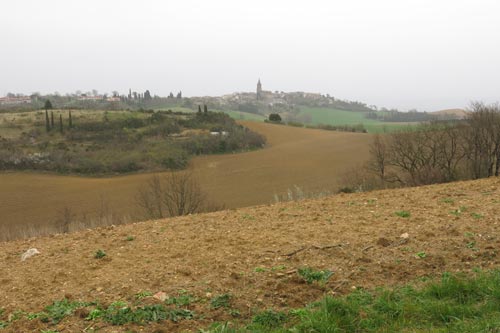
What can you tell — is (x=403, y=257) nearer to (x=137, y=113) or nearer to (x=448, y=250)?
(x=448, y=250)

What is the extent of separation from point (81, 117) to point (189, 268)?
202 ft

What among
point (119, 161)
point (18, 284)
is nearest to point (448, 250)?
point (18, 284)

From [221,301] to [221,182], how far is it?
33014mm

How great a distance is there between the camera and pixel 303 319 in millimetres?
4137

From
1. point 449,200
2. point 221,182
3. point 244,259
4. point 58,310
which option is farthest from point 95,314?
point 221,182

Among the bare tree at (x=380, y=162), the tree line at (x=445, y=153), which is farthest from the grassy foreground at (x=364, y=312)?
the bare tree at (x=380, y=162)

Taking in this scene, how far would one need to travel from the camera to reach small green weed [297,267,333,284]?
524cm

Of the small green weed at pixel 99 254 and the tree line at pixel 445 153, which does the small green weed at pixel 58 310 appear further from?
the tree line at pixel 445 153

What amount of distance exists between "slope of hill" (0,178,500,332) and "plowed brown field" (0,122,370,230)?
20.8 meters

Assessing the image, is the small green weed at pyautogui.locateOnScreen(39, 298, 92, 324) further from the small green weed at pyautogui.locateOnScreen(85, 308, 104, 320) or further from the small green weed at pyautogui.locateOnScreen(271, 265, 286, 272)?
the small green weed at pyautogui.locateOnScreen(271, 265, 286, 272)

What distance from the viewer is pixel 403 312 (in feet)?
14.0

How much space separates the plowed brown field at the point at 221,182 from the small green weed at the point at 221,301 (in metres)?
23.8

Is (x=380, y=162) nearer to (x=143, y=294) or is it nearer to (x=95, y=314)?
(x=143, y=294)

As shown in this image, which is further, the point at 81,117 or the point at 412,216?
the point at 81,117
